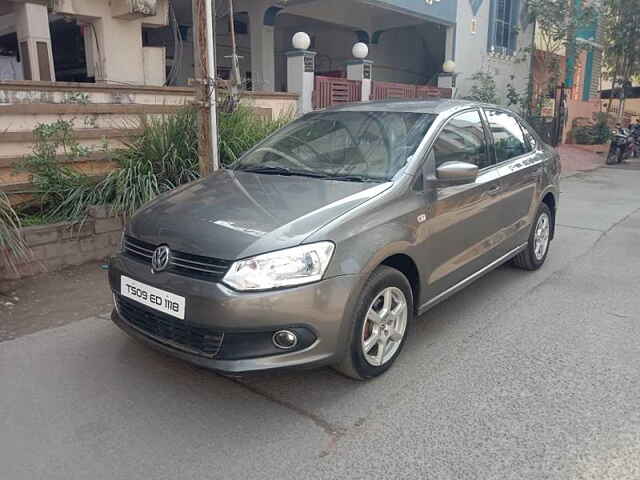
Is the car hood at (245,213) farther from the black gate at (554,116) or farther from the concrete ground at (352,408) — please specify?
the black gate at (554,116)

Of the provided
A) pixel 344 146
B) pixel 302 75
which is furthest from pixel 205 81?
pixel 302 75

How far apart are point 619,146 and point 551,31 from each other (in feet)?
13.4

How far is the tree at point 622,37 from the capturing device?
57.7 feet

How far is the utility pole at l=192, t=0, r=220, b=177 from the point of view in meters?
5.20

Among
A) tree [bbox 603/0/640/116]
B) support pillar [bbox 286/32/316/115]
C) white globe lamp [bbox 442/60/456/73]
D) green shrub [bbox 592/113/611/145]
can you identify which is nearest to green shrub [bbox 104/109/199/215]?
support pillar [bbox 286/32/316/115]

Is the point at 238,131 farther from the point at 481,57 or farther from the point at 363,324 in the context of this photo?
the point at 481,57

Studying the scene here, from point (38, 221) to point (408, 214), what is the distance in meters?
3.79

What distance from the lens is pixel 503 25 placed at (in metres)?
16.7

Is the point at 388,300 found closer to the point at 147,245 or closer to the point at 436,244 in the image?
the point at 436,244

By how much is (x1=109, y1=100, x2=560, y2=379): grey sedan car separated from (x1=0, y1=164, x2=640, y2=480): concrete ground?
329mm

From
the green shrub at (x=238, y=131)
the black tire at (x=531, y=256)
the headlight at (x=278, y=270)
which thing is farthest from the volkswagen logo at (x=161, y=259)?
the black tire at (x=531, y=256)

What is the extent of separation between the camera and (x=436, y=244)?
12.1 ft

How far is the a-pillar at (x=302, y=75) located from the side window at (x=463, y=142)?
625cm

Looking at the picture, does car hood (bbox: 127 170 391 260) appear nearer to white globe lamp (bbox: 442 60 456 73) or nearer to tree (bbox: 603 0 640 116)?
white globe lamp (bbox: 442 60 456 73)
